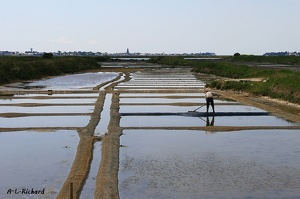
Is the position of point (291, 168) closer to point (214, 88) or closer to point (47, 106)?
point (47, 106)

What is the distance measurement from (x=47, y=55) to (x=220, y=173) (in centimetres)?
8911

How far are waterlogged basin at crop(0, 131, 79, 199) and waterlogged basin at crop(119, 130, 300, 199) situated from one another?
1.46 m

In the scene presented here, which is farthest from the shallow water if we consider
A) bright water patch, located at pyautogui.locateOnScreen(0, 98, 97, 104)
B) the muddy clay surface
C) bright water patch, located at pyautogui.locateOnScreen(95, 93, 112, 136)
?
bright water patch, located at pyautogui.locateOnScreen(0, 98, 97, 104)

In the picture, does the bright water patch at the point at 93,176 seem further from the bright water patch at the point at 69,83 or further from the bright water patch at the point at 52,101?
the bright water patch at the point at 69,83

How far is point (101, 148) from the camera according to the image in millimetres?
12477

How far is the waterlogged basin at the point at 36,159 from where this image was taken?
30.2 ft

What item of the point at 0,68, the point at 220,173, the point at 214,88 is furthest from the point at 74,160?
the point at 0,68

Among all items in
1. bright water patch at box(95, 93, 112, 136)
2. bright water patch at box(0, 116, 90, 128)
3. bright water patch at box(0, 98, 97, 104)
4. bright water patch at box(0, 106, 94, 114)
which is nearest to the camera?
bright water patch at box(95, 93, 112, 136)

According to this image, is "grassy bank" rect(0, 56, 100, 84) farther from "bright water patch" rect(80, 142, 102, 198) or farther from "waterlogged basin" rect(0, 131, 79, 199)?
"bright water patch" rect(80, 142, 102, 198)

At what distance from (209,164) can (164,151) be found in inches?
74.2

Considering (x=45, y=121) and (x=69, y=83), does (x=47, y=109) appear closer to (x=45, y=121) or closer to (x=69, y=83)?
(x=45, y=121)

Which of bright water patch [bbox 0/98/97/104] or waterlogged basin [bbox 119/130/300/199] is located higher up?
waterlogged basin [bbox 119/130/300/199]

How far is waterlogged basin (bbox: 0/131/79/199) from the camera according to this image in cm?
920

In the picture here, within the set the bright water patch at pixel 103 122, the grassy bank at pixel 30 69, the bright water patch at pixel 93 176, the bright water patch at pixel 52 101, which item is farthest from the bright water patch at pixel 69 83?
the bright water patch at pixel 93 176
